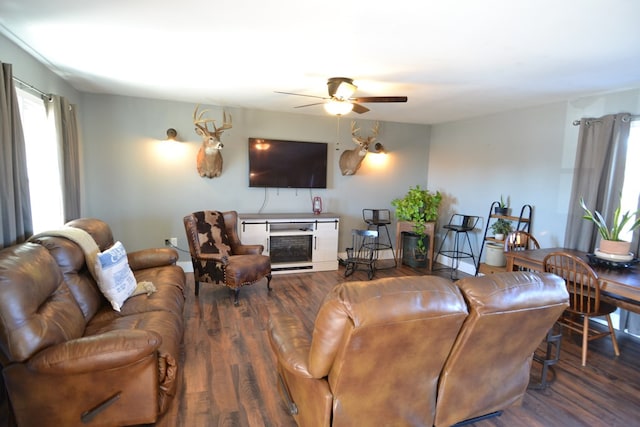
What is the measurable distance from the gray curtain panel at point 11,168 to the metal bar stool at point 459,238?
489cm

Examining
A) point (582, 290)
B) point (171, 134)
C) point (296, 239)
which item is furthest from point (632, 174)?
point (171, 134)

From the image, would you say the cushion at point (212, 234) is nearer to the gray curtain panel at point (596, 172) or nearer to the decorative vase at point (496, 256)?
the decorative vase at point (496, 256)

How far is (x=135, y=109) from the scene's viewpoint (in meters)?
4.35

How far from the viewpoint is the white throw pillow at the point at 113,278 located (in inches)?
96.9

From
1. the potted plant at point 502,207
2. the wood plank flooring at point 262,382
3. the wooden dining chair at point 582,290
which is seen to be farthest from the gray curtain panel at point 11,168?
the potted plant at point 502,207

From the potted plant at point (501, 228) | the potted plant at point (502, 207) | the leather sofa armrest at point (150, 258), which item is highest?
the potted plant at point (502, 207)

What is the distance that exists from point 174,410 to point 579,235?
13.7 ft

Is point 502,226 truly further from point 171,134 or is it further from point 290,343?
point 171,134

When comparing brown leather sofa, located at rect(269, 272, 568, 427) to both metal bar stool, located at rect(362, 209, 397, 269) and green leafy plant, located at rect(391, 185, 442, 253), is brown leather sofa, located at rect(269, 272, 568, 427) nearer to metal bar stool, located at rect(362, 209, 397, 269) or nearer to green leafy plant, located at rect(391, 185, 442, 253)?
green leafy plant, located at rect(391, 185, 442, 253)

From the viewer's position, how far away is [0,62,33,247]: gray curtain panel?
2150 mm

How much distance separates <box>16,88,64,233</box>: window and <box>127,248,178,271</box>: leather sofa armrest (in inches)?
32.1

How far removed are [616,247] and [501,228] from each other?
1.51 meters

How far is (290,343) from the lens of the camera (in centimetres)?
170

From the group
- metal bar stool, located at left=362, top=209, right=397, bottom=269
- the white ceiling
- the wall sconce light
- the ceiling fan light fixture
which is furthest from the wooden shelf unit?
the wall sconce light
